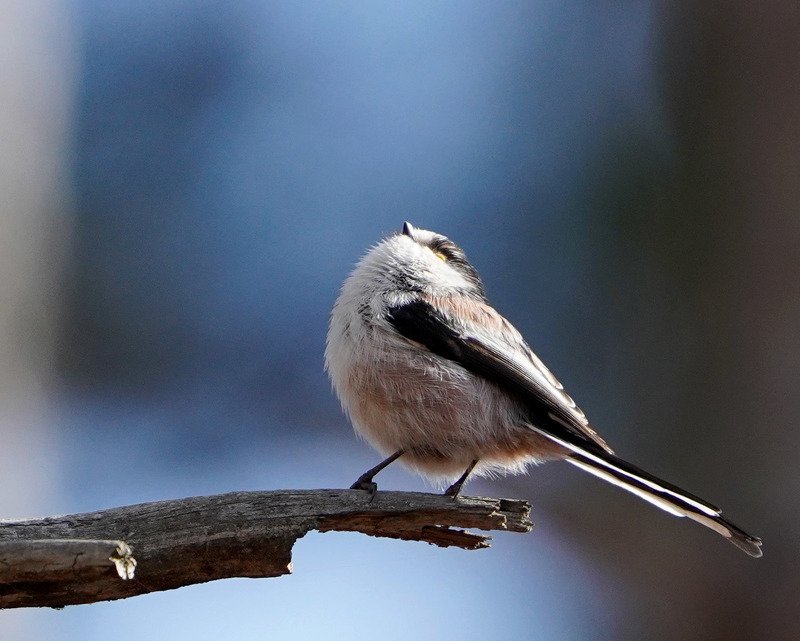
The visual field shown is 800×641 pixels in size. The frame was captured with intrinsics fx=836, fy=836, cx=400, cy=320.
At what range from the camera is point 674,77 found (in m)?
4.27

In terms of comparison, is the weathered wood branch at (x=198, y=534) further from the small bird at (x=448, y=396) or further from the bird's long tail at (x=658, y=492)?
the bird's long tail at (x=658, y=492)

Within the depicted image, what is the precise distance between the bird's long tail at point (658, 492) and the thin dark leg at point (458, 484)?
243mm

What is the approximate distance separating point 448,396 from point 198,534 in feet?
2.95

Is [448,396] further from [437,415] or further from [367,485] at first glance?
[367,485]

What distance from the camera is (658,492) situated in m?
2.24

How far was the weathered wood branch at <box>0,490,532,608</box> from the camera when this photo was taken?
5.50 feet

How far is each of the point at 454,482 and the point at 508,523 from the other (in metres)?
0.49

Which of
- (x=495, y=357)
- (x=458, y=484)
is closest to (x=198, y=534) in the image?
(x=458, y=484)

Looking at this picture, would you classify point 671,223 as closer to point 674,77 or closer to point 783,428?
point 674,77

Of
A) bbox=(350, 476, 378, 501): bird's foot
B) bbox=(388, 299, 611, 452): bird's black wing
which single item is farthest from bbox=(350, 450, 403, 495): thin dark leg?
→ bbox=(388, 299, 611, 452): bird's black wing

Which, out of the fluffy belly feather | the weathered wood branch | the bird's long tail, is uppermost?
the fluffy belly feather

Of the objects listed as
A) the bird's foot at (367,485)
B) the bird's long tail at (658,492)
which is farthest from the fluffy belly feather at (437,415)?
the bird's foot at (367,485)

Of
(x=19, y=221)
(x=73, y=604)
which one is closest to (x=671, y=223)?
(x=19, y=221)

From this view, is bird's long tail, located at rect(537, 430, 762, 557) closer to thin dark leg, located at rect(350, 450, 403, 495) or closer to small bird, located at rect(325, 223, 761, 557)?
small bird, located at rect(325, 223, 761, 557)
